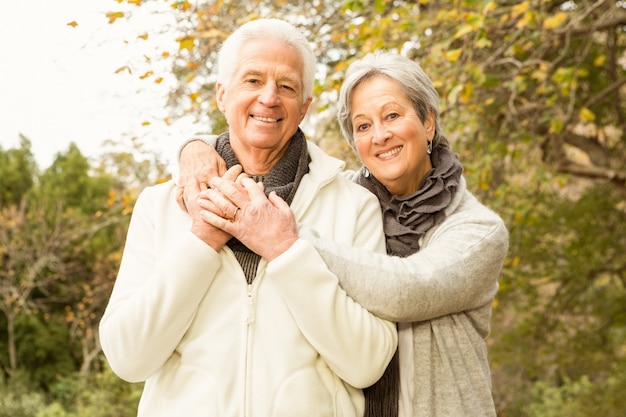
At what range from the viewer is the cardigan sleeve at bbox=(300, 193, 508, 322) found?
1.80 metres

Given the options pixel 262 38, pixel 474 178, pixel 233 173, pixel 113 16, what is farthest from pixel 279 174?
pixel 474 178

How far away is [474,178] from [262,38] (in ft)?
10.2

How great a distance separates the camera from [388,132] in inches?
85.4

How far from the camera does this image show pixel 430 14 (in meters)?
4.46

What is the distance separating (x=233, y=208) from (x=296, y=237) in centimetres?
18

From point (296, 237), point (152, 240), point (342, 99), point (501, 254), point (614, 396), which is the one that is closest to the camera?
point (296, 237)

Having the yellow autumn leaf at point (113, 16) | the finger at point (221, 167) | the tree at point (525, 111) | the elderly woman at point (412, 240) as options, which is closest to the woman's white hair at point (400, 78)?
the elderly woman at point (412, 240)

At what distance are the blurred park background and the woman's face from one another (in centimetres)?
153

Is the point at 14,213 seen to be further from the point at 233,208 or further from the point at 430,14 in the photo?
the point at 233,208

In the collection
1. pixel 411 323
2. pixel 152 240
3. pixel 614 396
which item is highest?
pixel 152 240

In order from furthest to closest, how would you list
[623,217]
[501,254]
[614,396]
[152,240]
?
[614,396]
[623,217]
[501,254]
[152,240]

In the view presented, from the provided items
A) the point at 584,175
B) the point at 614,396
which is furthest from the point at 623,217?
the point at 614,396

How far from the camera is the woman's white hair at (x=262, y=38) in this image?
77.9 inches

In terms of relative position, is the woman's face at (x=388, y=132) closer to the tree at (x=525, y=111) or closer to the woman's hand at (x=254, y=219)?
the woman's hand at (x=254, y=219)
